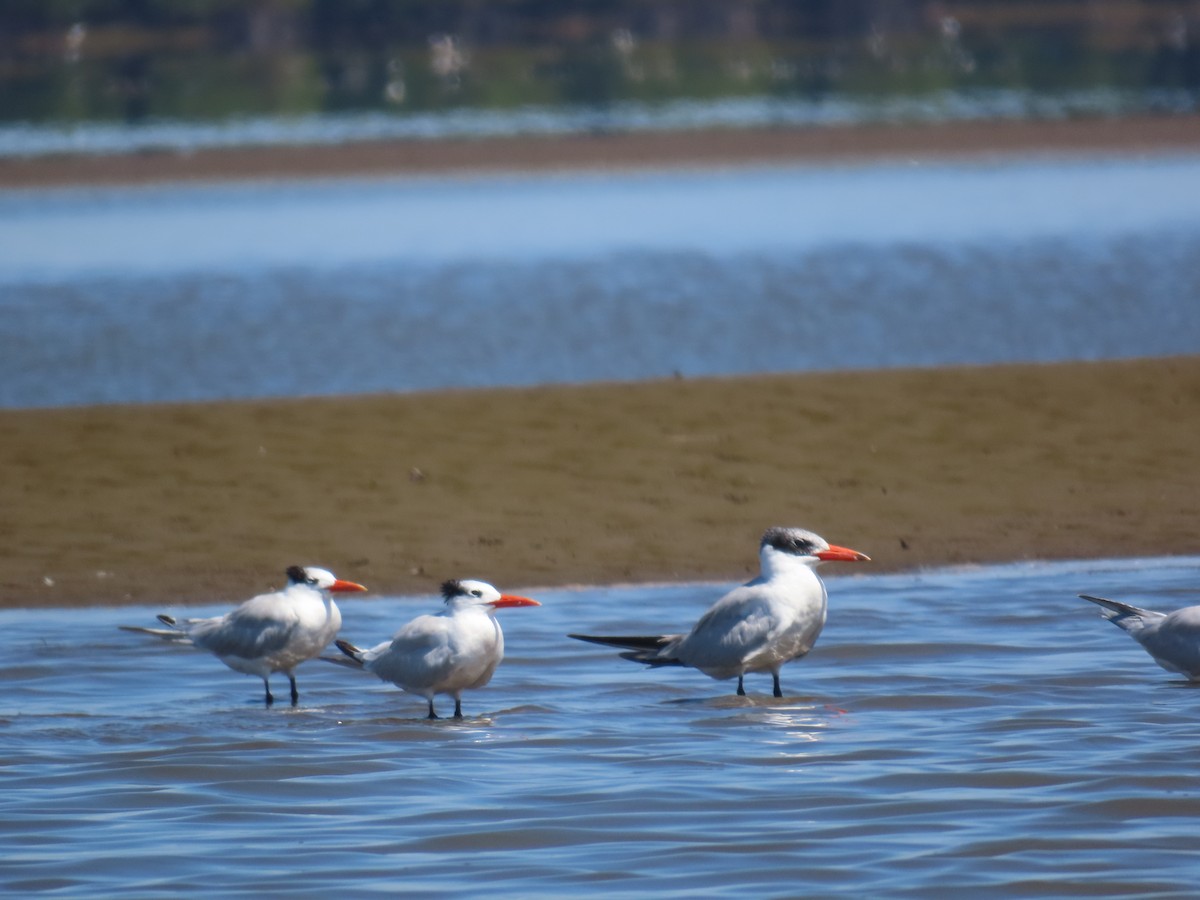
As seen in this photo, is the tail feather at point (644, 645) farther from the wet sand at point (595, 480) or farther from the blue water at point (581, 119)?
the blue water at point (581, 119)

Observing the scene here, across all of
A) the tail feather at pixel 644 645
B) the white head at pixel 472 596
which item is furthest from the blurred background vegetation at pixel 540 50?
the white head at pixel 472 596

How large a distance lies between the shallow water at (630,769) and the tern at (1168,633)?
0.52 ft

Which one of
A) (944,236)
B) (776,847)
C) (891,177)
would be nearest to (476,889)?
(776,847)

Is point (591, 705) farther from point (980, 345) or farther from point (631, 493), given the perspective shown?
point (980, 345)

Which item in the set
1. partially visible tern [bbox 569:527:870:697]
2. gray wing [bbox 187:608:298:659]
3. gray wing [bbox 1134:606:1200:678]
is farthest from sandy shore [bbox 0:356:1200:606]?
gray wing [bbox 1134:606:1200:678]

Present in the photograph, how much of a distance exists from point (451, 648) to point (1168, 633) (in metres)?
3.29

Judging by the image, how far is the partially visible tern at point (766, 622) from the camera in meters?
9.36

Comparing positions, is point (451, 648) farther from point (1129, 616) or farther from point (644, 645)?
point (1129, 616)

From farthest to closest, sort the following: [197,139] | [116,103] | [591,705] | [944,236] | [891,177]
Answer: [116,103], [197,139], [891,177], [944,236], [591,705]

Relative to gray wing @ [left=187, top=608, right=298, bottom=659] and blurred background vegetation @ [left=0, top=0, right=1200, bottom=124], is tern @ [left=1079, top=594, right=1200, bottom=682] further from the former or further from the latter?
blurred background vegetation @ [left=0, top=0, right=1200, bottom=124]

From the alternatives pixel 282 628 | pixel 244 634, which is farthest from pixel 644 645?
pixel 244 634

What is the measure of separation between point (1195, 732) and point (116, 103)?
6815cm

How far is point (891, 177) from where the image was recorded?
136 ft

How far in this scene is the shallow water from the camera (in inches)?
287
